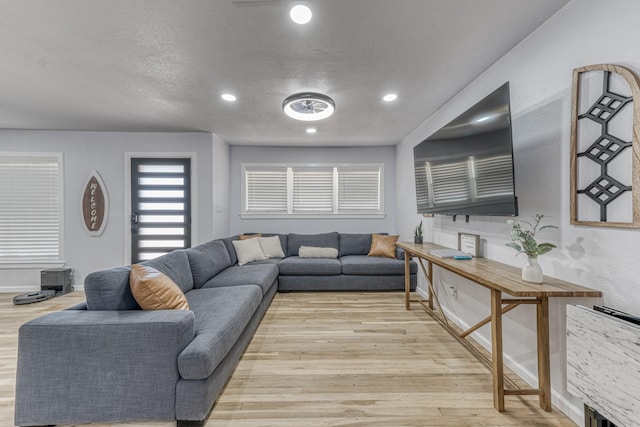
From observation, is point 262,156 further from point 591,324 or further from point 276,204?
point 591,324

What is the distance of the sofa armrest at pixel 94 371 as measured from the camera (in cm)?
140

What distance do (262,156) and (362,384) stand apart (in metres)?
4.07

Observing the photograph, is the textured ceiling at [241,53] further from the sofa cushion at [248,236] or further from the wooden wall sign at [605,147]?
the sofa cushion at [248,236]

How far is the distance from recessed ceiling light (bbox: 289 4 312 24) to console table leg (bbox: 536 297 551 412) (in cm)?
223

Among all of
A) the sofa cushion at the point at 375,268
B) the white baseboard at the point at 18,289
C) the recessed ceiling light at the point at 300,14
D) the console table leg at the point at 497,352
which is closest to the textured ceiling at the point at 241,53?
the recessed ceiling light at the point at 300,14

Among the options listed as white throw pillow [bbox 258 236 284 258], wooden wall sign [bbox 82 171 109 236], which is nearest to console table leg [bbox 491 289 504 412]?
white throw pillow [bbox 258 236 284 258]

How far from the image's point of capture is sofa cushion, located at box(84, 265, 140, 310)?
1.64 meters

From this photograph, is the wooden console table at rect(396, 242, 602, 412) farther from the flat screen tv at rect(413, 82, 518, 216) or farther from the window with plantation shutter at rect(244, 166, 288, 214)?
the window with plantation shutter at rect(244, 166, 288, 214)

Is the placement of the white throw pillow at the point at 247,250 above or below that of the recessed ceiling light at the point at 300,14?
below

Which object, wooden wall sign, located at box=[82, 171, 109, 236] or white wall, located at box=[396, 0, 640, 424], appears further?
wooden wall sign, located at box=[82, 171, 109, 236]

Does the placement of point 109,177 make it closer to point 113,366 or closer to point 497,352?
point 113,366

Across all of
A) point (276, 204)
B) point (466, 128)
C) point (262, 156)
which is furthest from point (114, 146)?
point (466, 128)

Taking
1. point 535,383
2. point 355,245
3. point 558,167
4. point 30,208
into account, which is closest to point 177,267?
point 355,245

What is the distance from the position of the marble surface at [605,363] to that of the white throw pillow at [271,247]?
12.0 ft
